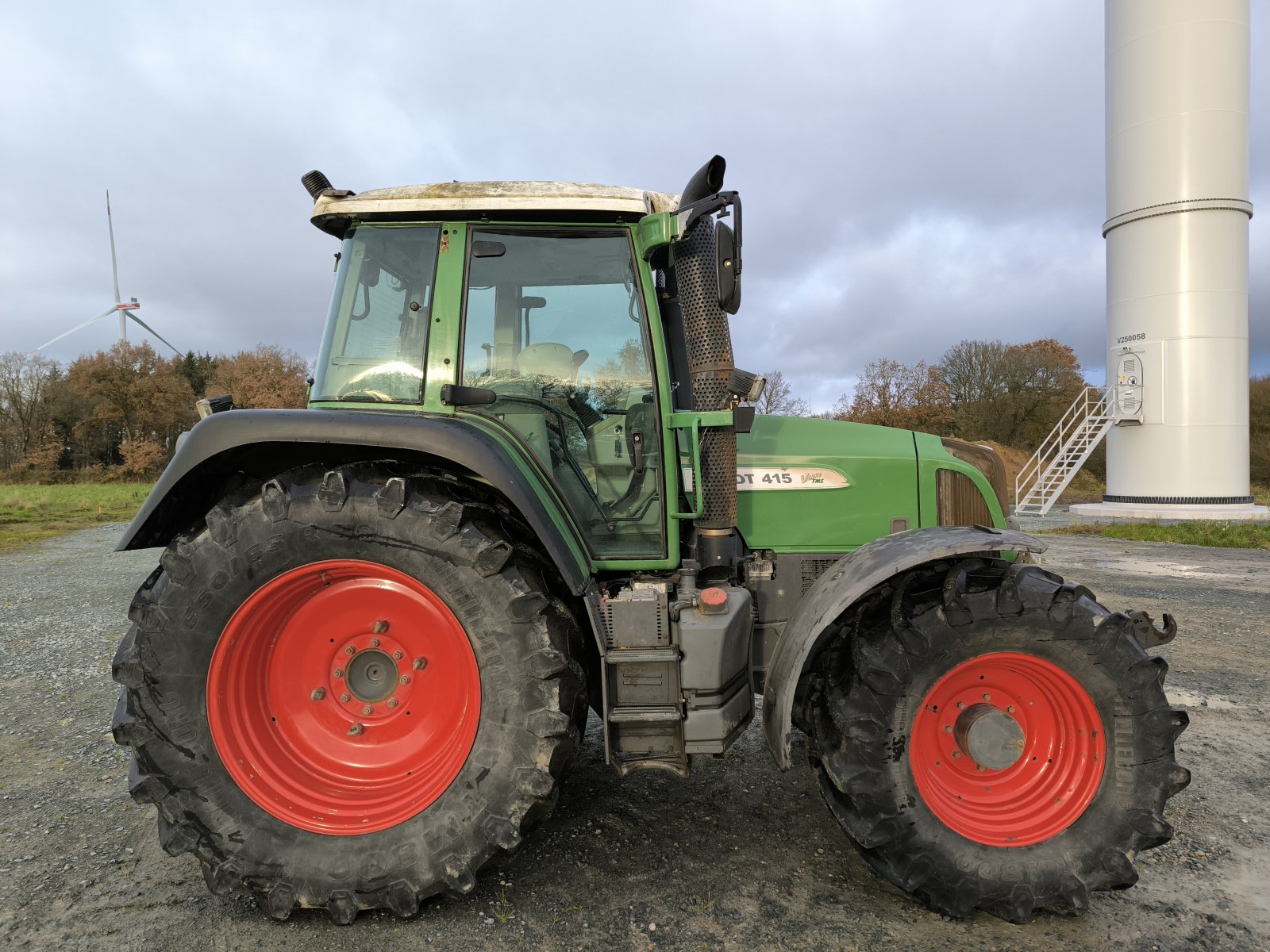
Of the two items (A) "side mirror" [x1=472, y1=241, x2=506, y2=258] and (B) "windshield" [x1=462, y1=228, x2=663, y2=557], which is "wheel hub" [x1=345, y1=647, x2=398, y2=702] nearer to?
(B) "windshield" [x1=462, y1=228, x2=663, y2=557]

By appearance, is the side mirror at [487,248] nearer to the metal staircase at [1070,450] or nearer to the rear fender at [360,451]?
the rear fender at [360,451]

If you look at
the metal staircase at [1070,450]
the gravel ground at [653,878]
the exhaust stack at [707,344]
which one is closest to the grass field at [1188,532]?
the metal staircase at [1070,450]

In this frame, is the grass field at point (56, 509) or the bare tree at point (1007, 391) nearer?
the grass field at point (56, 509)

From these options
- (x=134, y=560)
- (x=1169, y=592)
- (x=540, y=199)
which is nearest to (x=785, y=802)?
(x=540, y=199)

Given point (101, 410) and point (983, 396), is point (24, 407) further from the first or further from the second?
point (983, 396)

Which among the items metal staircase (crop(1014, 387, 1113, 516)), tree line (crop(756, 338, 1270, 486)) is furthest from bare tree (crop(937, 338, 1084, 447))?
metal staircase (crop(1014, 387, 1113, 516))

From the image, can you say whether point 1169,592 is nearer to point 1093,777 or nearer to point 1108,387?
point 1093,777

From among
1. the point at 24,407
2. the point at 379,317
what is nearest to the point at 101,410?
the point at 24,407

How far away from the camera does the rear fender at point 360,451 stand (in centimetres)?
241

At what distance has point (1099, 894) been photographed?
8.16 feet

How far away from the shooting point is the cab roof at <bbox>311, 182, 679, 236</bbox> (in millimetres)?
2686

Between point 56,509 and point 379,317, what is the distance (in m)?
23.0

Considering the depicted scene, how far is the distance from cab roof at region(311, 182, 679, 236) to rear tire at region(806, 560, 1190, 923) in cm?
174

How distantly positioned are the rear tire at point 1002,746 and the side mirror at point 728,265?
46.8 inches
